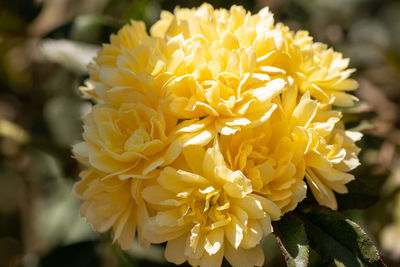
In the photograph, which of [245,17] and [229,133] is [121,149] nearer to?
[229,133]

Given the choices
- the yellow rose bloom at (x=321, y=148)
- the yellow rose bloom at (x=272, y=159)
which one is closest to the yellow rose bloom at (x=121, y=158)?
the yellow rose bloom at (x=272, y=159)

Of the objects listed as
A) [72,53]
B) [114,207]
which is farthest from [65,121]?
[114,207]

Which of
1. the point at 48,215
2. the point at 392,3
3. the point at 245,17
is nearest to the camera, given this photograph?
the point at 245,17

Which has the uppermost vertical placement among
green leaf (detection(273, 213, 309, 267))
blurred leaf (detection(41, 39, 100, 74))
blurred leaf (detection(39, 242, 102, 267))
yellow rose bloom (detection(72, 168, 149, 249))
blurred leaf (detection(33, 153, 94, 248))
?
green leaf (detection(273, 213, 309, 267))

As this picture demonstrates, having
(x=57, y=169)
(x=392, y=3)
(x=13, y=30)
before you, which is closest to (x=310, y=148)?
(x=13, y=30)

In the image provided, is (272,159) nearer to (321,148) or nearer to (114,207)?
(321,148)

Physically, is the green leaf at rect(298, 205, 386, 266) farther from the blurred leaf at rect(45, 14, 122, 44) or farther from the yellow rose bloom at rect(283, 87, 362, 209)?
the blurred leaf at rect(45, 14, 122, 44)

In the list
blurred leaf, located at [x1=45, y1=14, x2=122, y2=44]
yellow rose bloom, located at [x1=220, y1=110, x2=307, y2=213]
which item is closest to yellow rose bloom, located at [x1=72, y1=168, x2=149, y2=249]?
yellow rose bloom, located at [x1=220, y1=110, x2=307, y2=213]
